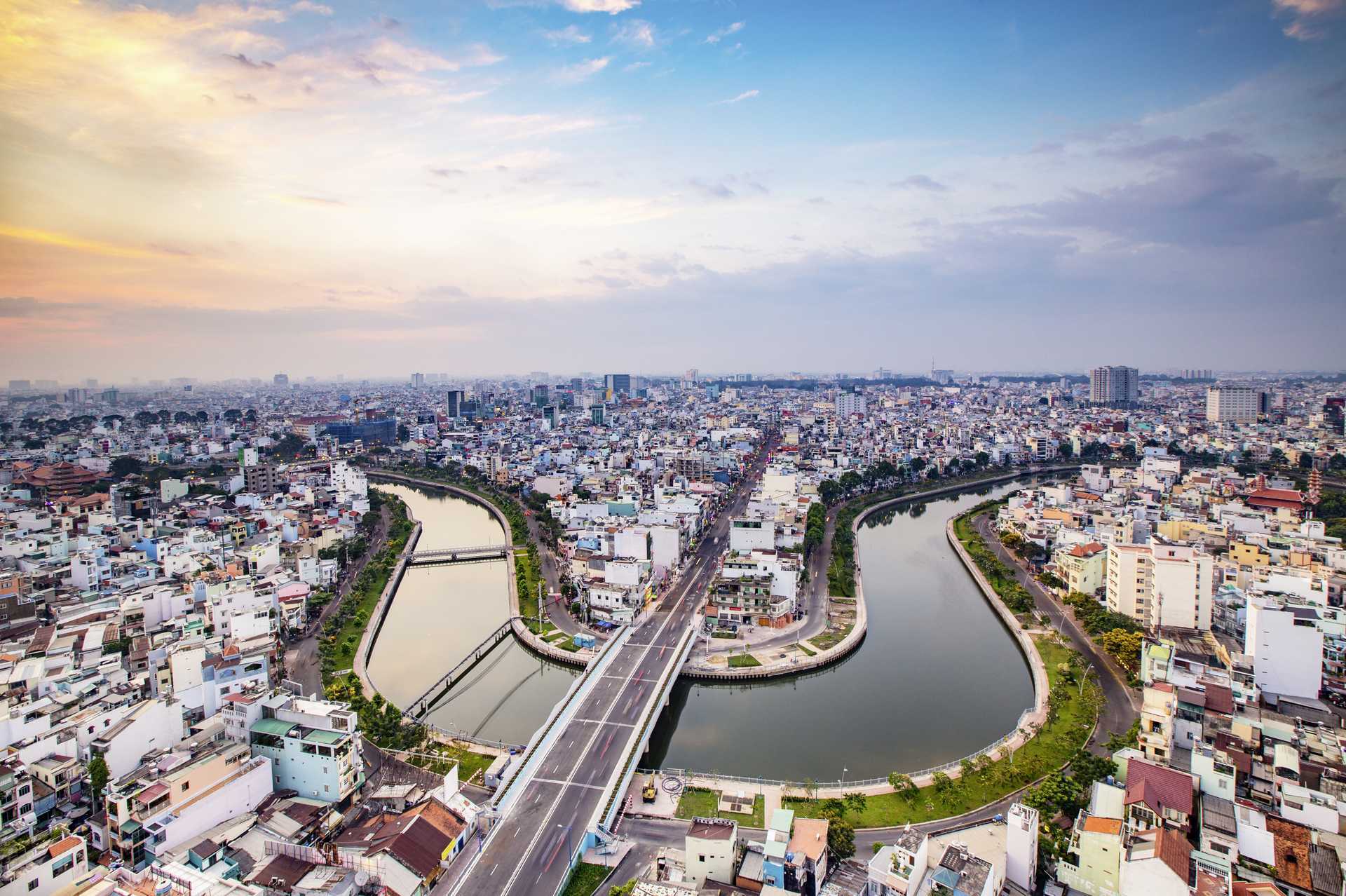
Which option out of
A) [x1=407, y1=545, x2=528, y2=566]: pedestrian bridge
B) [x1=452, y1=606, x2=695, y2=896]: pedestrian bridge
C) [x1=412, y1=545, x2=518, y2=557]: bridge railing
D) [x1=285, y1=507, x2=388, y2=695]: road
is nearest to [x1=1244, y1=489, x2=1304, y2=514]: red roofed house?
[x1=452, y1=606, x2=695, y2=896]: pedestrian bridge

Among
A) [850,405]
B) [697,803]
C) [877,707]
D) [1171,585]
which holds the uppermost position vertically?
[850,405]

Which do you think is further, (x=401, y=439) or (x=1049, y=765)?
(x=401, y=439)

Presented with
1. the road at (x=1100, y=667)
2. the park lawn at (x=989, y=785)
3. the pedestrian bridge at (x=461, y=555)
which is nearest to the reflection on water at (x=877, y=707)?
the park lawn at (x=989, y=785)

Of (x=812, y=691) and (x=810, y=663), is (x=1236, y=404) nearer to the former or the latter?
(x=810, y=663)

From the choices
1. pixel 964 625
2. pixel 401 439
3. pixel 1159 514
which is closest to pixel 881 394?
pixel 401 439

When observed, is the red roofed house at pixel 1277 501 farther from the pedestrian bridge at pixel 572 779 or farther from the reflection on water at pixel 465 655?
the reflection on water at pixel 465 655

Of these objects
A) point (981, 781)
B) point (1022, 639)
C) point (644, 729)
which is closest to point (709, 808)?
point (644, 729)

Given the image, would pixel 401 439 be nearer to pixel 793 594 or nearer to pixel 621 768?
pixel 793 594

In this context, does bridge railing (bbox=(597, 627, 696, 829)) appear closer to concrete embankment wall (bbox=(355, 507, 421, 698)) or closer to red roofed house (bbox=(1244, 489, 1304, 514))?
concrete embankment wall (bbox=(355, 507, 421, 698))
